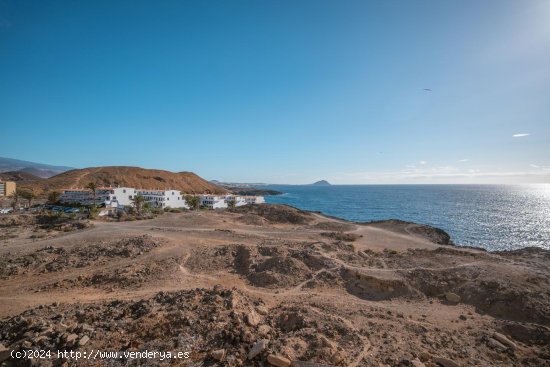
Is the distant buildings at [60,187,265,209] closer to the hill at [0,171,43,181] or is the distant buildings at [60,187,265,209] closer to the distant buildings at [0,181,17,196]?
the distant buildings at [0,181,17,196]

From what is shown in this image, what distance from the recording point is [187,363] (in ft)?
30.1

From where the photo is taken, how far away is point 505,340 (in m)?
12.6

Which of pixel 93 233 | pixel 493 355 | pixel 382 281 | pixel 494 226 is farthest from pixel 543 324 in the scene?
pixel 494 226

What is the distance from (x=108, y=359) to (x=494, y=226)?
7183 centimetres

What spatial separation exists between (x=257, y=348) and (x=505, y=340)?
37.3ft

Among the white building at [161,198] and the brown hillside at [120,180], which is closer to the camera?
the white building at [161,198]

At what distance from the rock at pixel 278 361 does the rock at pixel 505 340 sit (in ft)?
34.1

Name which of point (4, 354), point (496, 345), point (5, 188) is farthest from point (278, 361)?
point (5, 188)

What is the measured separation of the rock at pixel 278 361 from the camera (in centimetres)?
909

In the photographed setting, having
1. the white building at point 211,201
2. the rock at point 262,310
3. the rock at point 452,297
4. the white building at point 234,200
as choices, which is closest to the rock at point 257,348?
the rock at point 262,310

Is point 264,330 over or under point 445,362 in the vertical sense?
over

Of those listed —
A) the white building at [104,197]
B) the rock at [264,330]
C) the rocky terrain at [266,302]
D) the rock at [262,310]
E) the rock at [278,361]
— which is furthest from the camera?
the white building at [104,197]

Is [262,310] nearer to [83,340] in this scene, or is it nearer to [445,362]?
[83,340]

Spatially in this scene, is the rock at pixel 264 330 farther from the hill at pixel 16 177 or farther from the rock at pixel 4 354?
the hill at pixel 16 177
